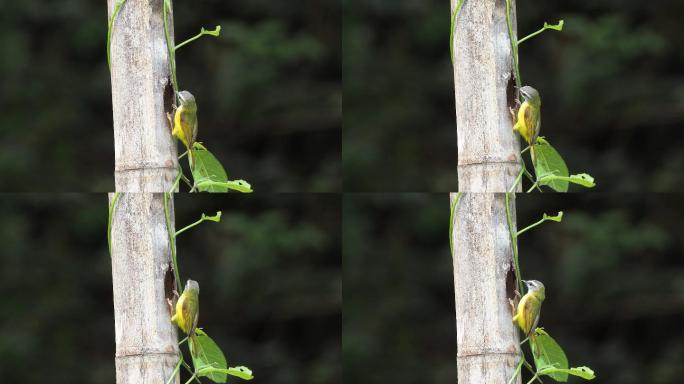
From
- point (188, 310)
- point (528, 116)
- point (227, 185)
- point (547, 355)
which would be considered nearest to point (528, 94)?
point (528, 116)

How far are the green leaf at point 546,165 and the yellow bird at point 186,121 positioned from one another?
38.4 inches

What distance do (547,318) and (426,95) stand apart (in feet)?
3.21

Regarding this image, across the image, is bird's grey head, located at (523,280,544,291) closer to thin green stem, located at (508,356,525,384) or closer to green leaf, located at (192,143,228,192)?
thin green stem, located at (508,356,525,384)

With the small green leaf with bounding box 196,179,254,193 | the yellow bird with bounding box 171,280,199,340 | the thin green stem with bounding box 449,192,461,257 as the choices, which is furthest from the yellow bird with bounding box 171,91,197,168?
the thin green stem with bounding box 449,192,461,257

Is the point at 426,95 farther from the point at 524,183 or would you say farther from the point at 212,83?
the point at 212,83

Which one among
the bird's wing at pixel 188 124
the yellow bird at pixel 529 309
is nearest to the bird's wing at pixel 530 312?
the yellow bird at pixel 529 309

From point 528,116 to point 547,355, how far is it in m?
0.69

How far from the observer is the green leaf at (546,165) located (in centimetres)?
343

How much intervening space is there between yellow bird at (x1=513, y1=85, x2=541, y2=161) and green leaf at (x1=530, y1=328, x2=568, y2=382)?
1.85 ft

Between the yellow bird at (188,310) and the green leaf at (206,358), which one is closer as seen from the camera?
the yellow bird at (188,310)

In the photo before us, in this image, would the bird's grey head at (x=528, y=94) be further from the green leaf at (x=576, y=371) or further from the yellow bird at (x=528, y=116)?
the green leaf at (x=576, y=371)

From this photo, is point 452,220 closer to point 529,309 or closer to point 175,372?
point 529,309

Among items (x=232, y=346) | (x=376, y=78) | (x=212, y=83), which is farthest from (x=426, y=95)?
(x=232, y=346)

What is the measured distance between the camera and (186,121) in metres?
3.41
